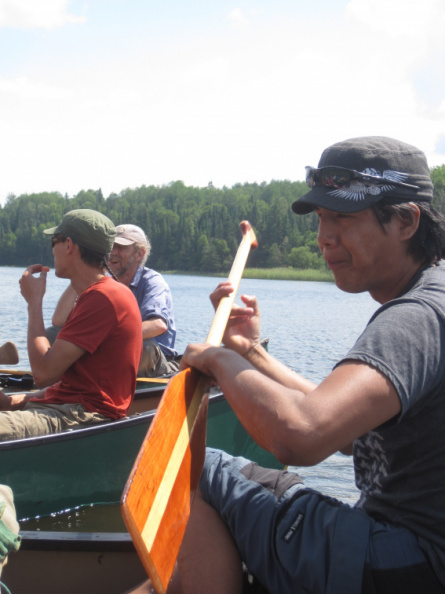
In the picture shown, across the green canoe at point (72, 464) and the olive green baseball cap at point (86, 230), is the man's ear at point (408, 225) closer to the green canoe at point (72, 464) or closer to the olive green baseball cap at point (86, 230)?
the olive green baseball cap at point (86, 230)

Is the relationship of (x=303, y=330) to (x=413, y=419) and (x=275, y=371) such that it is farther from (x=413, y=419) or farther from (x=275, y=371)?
(x=413, y=419)

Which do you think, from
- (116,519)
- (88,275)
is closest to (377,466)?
(88,275)

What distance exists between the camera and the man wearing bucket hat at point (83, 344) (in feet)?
12.3

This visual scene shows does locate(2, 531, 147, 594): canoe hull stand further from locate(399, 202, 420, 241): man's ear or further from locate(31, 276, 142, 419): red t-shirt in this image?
locate(399, 202, 420, 241): man's ear

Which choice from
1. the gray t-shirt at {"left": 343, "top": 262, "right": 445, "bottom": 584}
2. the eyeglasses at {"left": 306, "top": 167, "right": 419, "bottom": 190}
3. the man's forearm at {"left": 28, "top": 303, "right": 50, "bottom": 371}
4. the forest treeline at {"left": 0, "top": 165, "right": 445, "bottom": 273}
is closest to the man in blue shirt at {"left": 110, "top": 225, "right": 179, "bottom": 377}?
the man's forearm at {"left": 28, "top": 303, "right": 50, "bottom": 371}

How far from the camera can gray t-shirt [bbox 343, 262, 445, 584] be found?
1.48 metres

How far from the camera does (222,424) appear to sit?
5281mm

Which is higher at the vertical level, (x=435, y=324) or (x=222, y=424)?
(x=435, y=324)

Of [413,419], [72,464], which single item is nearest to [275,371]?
[413,419]

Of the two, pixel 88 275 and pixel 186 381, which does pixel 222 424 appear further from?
pixel 186 381

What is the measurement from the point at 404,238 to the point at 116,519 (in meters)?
3.56

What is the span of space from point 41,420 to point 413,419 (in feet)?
9.53

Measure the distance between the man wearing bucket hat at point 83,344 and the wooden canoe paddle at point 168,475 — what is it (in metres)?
1.68

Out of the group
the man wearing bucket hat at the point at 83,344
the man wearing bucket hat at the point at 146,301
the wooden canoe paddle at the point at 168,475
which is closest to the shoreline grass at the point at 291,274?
the man wearing bucket hat at the point at 146,301
